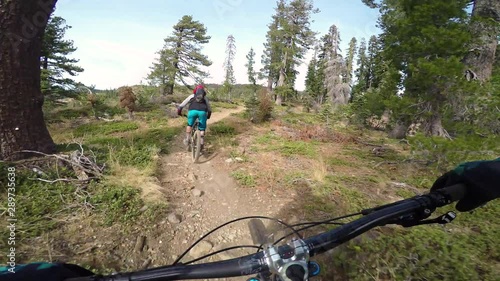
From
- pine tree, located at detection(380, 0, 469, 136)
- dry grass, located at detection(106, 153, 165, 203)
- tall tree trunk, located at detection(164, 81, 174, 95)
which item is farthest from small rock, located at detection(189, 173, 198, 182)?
tall tree trunk, located at detection(164, 81, 174, 95)

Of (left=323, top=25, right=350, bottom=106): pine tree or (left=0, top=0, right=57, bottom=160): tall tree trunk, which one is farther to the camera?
(left=323, top=25, right=350, bottom=106): pine tree

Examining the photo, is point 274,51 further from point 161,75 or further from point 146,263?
point 146,263

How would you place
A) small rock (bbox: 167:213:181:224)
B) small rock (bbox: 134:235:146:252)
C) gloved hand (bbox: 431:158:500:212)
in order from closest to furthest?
gloved hand (bbox: 431:158:500:212), small rock (bbox: 134:235:146:252), small rock (bbox: 167:213:181:224)

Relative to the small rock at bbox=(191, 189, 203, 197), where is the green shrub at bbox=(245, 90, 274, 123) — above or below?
above

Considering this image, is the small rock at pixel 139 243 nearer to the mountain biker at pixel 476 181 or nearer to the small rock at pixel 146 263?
the small rock at pixel 146 263

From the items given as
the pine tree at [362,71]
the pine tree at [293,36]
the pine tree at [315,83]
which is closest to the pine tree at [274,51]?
the pine tree at [293,36]

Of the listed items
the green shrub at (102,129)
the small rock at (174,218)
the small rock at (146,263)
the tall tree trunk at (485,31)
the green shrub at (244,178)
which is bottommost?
the small rock at (146,263)

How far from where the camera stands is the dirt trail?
4515 millimetres

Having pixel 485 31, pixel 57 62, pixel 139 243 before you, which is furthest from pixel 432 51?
pixel 57 62

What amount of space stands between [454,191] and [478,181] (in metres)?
0.16

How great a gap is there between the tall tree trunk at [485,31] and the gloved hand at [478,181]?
8.62 metres

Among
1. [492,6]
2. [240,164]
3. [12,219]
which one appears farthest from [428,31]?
[12,219]

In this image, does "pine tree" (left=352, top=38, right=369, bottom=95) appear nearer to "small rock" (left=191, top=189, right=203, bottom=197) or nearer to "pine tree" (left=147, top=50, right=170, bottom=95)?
"pine tree" (left=147, top=50, right=170, bottom=95)

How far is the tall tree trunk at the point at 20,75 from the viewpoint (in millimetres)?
4699
